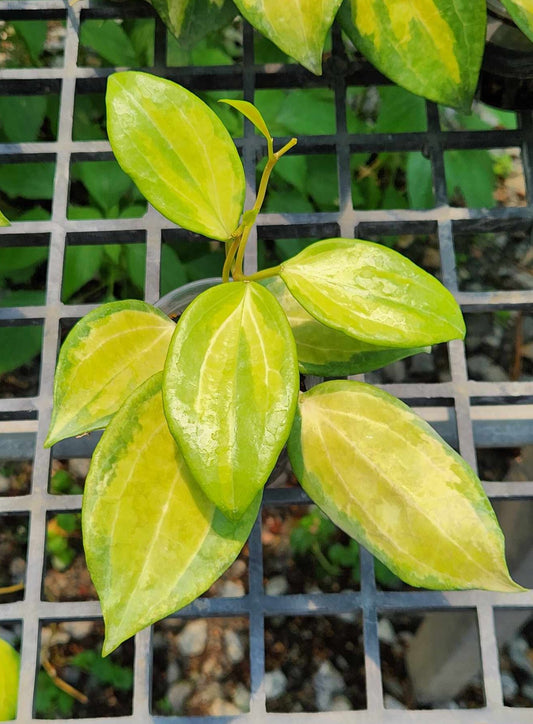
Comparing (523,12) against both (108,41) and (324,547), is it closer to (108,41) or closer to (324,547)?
(108,41)

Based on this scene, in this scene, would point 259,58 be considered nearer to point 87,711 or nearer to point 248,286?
point 248,286

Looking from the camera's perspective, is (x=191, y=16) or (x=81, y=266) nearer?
(x=191, y=16)

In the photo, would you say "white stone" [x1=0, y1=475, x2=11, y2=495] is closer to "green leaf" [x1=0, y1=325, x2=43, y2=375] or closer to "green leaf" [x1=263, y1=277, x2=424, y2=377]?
"green leaf" [x1=0, y1=325, x2=43, y2=375]

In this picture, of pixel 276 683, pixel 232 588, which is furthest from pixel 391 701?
pixel 232 588

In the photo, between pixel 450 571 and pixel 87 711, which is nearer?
pixel 450 571

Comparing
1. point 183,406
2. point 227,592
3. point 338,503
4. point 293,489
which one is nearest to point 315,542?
point 227,592

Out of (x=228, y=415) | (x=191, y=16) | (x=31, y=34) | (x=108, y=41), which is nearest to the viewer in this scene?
(x=228, y=415)

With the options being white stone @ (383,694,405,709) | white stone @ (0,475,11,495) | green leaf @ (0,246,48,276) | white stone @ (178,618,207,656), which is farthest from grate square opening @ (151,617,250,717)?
green leaf @ (0,246,48,276)
